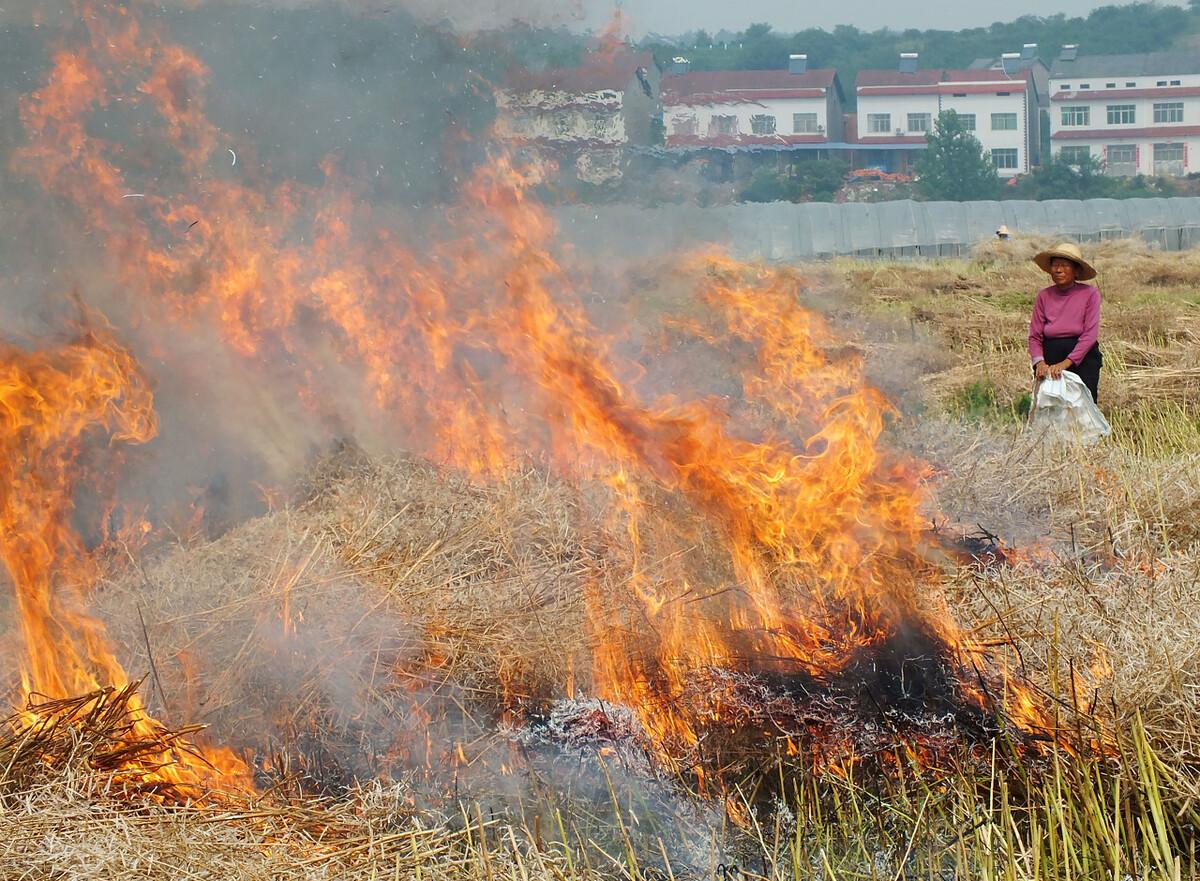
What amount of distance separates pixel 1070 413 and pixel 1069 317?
611 millimetres

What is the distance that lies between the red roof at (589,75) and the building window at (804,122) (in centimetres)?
5627

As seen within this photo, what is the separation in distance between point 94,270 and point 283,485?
1.70 metres

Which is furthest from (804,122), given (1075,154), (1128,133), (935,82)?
(1128,133)

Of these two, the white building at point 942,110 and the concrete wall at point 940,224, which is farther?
the white building at point 942,110

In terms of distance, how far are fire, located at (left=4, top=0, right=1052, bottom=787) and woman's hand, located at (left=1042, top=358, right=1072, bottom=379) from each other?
1342 mm

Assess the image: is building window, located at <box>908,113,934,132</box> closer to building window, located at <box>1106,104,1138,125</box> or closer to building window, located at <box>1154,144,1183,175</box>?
building window, located at <box>1106,104,1138,125</box>

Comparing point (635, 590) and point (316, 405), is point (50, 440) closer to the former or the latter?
point (316, 405)

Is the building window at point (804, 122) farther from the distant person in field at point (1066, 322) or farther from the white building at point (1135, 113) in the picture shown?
the distant person in field at point (1066, 322)

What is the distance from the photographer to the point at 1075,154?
6569cm

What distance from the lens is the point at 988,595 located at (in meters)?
4.95

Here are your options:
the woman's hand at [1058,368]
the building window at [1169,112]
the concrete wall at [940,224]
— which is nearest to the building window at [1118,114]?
the building window at [1169,112]

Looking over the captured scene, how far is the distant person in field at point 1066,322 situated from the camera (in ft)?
23.6

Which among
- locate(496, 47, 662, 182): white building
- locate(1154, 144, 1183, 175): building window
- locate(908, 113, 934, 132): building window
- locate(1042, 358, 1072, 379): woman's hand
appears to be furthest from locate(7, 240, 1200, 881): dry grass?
locate(1154, 144, 1183, 175): building window

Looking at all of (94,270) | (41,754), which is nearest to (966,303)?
(94,270)
